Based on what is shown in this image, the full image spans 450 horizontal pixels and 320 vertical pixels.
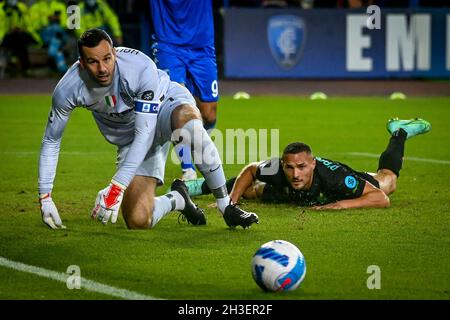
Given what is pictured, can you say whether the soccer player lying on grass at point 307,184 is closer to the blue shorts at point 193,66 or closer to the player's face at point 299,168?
the player's face at point 299,168

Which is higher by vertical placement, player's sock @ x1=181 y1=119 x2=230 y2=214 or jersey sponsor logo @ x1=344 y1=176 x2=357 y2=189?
player's sock @ x1=181 y1=119 x2=230 y2=214

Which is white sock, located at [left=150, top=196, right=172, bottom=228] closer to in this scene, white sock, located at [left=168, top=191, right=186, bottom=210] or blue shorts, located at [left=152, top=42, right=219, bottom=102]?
white sock, located at [left=168, top=191, right=186, bottom=210]

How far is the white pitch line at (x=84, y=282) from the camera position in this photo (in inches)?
226

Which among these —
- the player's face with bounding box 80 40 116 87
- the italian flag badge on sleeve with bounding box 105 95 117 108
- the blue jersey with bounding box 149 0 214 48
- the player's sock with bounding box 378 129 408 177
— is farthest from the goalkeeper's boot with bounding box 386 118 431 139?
the player's face with bounding box 80 40 116 87

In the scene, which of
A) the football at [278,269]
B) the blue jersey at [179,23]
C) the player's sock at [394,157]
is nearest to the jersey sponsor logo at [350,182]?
the player's sock at [394,157]

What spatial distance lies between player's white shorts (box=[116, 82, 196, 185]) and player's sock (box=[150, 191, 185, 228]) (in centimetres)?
16

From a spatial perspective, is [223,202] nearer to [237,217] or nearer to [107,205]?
[237,217]

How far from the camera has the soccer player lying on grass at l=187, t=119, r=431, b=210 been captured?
8.26m

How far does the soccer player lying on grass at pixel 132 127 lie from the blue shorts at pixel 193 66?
2.46 metres

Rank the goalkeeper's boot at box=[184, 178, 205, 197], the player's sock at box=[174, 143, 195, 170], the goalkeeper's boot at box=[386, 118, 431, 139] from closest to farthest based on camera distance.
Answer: the goalkeeper's boot at box=[184, 178, 205, 197] → the goalkeeper's boot at box=[386, 118, 431, 139] → the player's sock at box=[174, 143, 195, 170]

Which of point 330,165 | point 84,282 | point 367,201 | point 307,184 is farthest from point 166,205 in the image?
point 84,282
